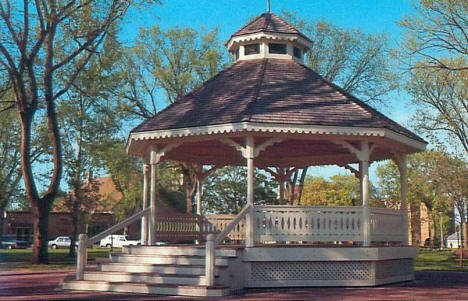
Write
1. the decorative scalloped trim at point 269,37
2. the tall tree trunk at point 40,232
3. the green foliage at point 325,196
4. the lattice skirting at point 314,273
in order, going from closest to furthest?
the lattice skirting at point 314,273 → the decorative scalloped trim at point 269,37 → the tall tree trunk at point 40,232 → the green foliage at point 325,196

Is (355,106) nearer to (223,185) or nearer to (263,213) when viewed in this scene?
(263,213)

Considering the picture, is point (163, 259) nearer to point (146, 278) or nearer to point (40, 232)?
point (146, 278)

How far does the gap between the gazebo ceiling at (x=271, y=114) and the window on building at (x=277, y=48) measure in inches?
6.4

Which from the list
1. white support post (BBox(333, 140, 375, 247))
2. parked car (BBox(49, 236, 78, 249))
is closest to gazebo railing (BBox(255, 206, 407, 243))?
white support post (BBox(333, 140, 375, 247))

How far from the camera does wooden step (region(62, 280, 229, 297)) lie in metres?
12.6

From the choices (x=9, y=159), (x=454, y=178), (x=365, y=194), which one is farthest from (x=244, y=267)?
(x=9, y=159)

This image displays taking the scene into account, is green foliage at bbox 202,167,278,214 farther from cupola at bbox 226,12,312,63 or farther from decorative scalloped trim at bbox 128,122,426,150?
decorative scalloped trim at bbox 128,122,426,150

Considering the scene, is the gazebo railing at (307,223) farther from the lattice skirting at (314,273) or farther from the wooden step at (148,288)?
the wooden step at (148,288)

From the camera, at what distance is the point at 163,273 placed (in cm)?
1395

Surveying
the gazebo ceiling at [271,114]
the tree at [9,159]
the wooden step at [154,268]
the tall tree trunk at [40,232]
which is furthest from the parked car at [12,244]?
the wooden step at [154,268]

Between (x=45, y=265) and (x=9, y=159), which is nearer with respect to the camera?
(x=45, y=265)

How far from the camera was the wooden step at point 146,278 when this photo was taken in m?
13.3

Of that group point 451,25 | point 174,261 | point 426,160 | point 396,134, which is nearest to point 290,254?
point 174,261

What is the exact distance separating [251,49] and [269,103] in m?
4.10
